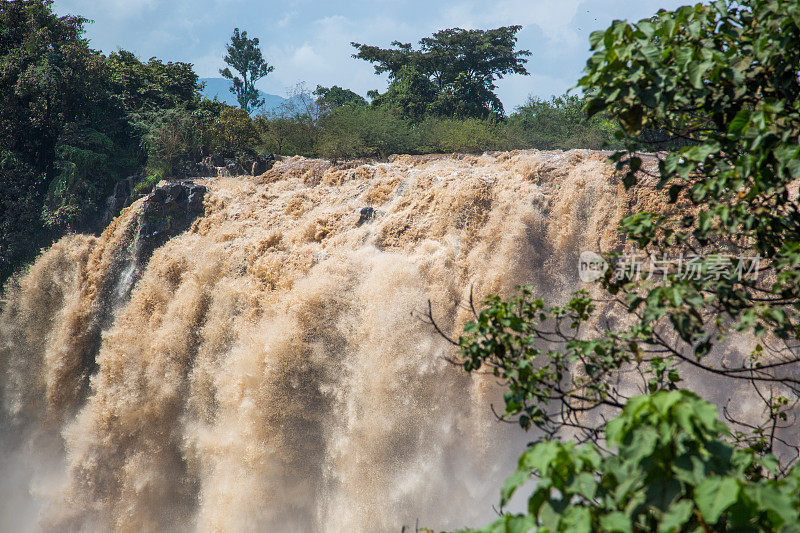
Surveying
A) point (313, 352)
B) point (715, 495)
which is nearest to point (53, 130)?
point (313, 352)

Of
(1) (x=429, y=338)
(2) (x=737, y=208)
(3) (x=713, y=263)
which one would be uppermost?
(2) (x=737, y=208)

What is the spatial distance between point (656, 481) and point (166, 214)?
393 inches

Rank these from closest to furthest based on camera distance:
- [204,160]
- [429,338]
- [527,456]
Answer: [527,456] → [429,338] → [204,160]

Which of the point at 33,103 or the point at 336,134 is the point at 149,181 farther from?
the point at 336,134

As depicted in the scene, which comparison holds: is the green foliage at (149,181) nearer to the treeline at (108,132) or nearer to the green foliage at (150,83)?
the treeline at (108,132)

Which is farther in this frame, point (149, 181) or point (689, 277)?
point (149, 181)

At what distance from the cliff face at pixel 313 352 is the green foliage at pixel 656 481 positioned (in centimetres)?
470

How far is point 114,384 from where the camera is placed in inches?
316

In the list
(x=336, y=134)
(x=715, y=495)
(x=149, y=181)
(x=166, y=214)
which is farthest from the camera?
(x=149, y=181)

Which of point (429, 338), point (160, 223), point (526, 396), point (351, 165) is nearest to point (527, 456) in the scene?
point (526, 396)

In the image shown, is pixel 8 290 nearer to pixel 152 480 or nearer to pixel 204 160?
pixel 204 160

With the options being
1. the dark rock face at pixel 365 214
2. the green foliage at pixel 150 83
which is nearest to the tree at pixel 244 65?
the green foliage at pixel 150 83

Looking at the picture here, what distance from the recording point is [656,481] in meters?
1.46

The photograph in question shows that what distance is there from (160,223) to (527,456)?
974cm
